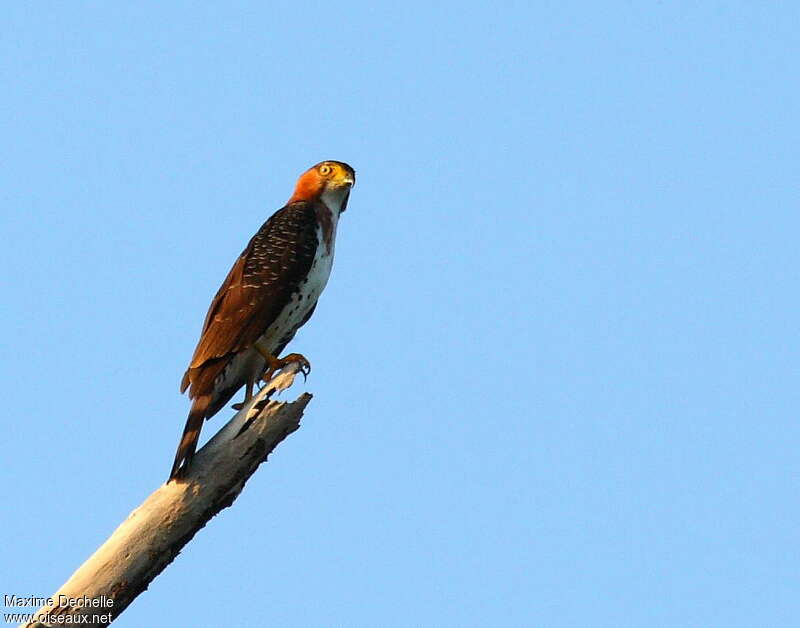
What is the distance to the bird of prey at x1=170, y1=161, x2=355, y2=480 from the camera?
8.87m

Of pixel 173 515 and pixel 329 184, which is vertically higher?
pixel 329 184

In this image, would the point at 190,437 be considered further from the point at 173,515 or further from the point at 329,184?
the point at 329,184

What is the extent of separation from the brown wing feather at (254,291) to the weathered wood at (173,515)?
2.89 ft

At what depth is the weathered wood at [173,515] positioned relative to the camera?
6.82 m

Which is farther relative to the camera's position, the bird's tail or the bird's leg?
the bird's leg

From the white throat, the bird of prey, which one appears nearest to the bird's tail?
the bird of prey

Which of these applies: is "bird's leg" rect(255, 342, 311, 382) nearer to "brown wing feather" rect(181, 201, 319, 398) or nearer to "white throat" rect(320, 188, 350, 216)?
"brown wing feather" rect(181, 201, 319, 398)

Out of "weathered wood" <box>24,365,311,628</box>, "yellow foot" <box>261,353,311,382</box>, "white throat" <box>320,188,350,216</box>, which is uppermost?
"white throat" <box>320,188,350,216</box>

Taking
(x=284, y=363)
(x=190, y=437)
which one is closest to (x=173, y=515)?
(x=190, y=437)

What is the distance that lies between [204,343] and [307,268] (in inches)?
45.8

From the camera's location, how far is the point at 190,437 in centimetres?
780

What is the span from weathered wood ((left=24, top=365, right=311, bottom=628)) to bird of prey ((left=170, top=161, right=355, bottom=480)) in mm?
684

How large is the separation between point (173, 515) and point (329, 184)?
4.40m

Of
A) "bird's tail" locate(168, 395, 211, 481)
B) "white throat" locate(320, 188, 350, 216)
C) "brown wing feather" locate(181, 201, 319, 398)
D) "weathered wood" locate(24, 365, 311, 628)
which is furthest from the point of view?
"white throat" locate(320, 188, 350, 216)
